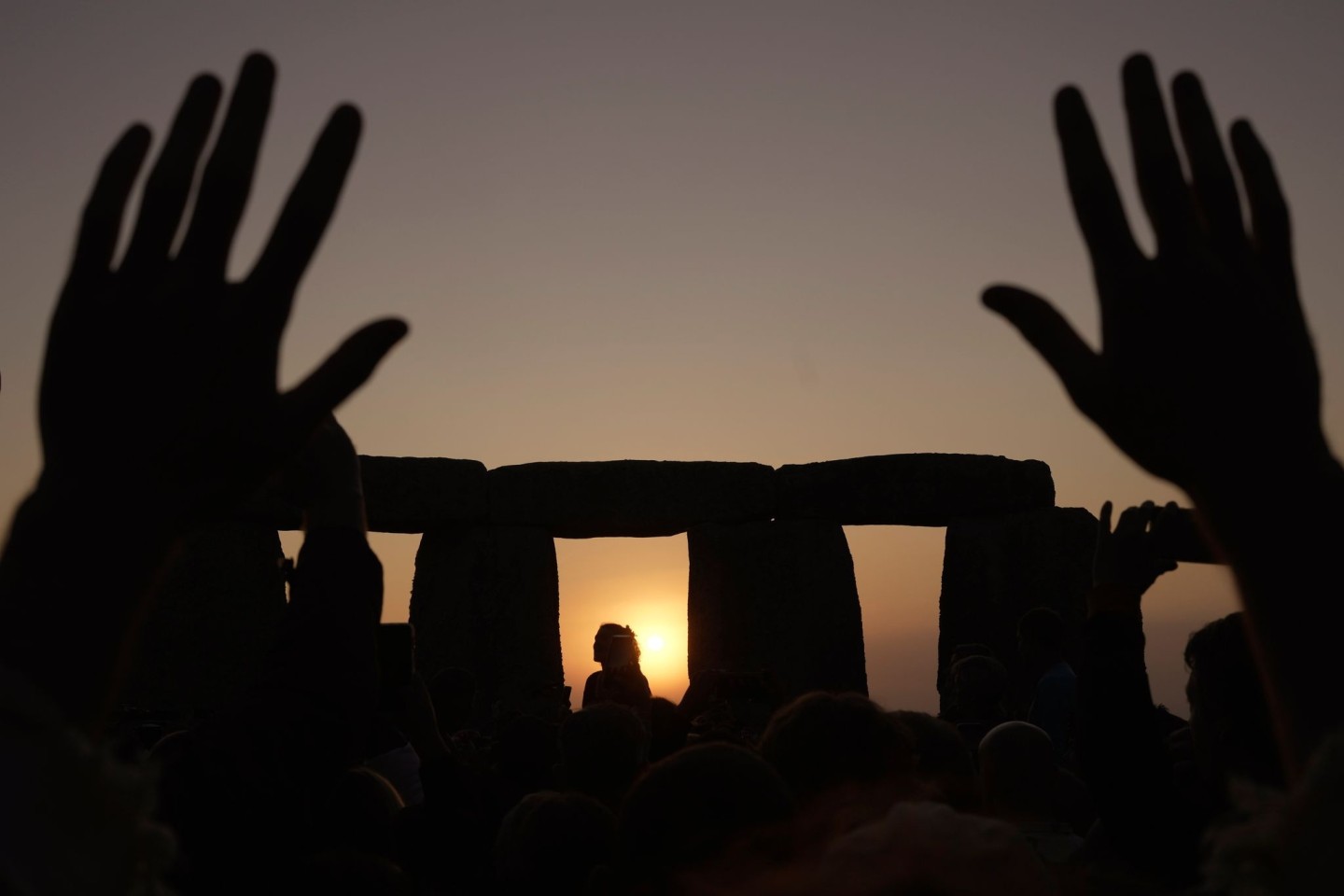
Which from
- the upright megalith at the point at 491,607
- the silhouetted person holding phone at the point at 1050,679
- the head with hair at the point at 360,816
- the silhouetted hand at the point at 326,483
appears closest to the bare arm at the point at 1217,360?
the silhouetted hand at the point at 326,483

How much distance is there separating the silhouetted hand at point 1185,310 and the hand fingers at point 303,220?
549mm

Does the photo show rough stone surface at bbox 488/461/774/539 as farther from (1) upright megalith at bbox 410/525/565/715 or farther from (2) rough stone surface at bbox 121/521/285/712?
(2) rough stone surface at bbox 121/521/285/712

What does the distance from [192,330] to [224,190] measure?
116 millimetres

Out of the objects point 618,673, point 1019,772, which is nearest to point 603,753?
point 1019,772

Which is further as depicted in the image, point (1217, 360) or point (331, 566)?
point (331, 566)

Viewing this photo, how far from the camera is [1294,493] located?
927 millimetres

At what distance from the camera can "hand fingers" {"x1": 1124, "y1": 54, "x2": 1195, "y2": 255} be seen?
1043mm

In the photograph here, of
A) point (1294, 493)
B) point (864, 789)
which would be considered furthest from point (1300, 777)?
point (864, 789)

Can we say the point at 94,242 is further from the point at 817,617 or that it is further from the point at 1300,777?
the point at 817,617

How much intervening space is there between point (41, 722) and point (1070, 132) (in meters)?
0.90

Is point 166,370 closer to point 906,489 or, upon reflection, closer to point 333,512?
point 333,512

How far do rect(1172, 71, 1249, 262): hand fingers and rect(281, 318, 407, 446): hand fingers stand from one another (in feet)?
2.22

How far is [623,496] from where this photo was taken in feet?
41.2

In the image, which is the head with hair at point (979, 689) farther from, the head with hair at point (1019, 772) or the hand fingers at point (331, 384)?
the hand fingers at point (331, 384)
